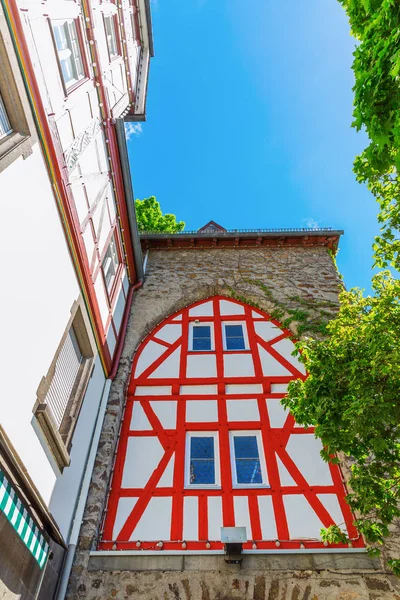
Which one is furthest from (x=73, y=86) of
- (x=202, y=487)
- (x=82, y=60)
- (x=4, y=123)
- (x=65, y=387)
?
(x=202, y=487)

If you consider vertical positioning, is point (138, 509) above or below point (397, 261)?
below

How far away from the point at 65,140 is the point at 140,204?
12168 mm

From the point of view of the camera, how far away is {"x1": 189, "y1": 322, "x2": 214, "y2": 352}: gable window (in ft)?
31.0

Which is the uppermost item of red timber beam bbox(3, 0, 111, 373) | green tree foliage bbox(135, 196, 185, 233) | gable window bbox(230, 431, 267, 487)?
green tree foliage bbox(135, 196, 185, 233)

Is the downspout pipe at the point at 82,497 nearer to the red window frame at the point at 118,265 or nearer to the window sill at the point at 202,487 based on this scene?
the window sill at the point at 202,487

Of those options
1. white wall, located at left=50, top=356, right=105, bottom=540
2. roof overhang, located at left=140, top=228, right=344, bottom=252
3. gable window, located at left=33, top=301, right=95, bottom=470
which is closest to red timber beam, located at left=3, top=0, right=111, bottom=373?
gable window, located at left=33, top=301, right=95, bottom=470

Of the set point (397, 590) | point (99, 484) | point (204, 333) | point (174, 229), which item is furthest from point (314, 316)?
→ point (174, 229)

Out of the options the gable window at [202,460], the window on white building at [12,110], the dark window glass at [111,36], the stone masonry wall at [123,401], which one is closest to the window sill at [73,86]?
the window on white building at [12,110]

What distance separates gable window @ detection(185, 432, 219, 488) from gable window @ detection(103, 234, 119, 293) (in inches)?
156

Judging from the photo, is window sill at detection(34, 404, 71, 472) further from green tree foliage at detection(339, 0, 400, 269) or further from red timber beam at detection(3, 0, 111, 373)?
green tree foliage at detection(339, 0, 400, 269)

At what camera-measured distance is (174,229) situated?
717 inches

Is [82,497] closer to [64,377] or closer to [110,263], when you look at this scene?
[64,377]

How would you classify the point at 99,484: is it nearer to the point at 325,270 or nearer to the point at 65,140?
the point at 65,140

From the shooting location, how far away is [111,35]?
912 cm
